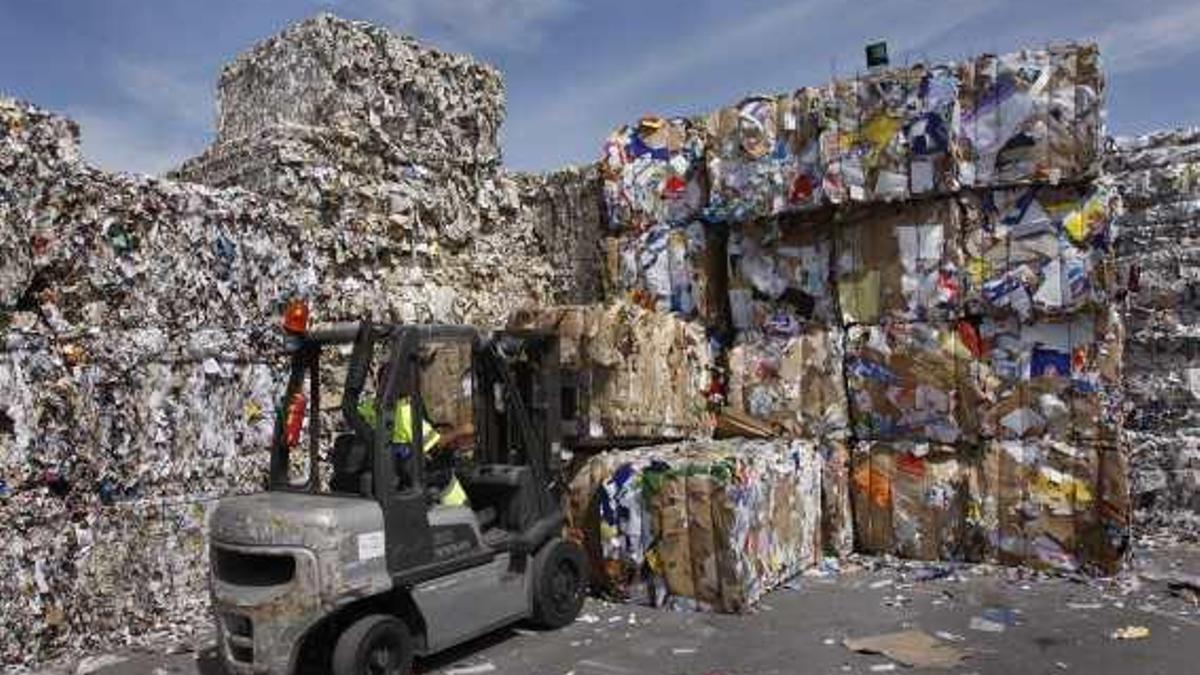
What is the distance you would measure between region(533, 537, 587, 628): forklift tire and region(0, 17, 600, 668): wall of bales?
2.14m

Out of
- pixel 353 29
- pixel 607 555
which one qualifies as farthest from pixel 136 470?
pixel 353 29

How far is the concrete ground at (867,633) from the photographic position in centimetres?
571

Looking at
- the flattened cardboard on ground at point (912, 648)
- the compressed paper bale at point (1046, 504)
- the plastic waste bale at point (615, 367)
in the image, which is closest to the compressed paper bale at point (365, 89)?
the plastic waste bale at point (615, 367)

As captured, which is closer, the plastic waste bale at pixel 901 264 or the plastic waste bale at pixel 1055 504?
the plastic waste bale at pixel 1055 504

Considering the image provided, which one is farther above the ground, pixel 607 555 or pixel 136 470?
pixel 136 470

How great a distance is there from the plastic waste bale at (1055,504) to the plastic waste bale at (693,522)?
57.0 inches

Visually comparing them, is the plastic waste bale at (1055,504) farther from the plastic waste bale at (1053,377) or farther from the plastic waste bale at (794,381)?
the plastic waste bale at (794,381)

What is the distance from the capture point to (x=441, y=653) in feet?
20.0

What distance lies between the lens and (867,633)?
247 inches

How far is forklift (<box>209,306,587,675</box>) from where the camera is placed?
16.5 feet

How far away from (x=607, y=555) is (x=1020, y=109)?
4.28 meters

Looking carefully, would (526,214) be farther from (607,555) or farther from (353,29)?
(607,555)

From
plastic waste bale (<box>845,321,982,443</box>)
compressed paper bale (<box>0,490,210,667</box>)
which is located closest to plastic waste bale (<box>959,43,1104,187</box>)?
plastic waste bale (<box>845,321,982,443</box>)

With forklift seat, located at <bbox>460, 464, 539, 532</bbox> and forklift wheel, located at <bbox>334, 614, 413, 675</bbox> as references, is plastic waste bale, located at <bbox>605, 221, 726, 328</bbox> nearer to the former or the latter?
forklift seat, located at <bbox>460, 464, 539, 532</bbox>
